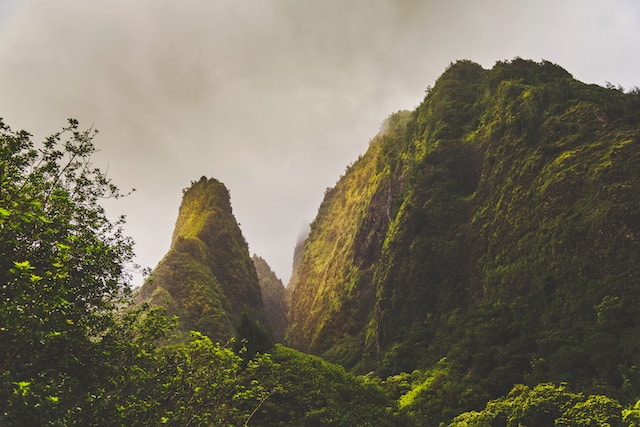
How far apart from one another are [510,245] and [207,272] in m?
55.7

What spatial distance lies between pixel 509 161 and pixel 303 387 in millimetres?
26933

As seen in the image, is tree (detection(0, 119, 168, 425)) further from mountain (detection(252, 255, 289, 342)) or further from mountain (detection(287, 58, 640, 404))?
mountain (detection(252, 255, 289, 342))

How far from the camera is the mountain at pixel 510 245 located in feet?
74.0

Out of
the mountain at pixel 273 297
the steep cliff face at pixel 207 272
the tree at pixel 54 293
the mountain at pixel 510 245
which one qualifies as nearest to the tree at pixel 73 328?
the tree at pixel 54 293

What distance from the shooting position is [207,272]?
7225 centimetres

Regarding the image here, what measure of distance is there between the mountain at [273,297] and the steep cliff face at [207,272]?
1894 centimetres

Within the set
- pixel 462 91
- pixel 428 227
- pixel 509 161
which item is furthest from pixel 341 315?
pixel 462 91

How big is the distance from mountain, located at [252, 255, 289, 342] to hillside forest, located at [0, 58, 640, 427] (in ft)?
151

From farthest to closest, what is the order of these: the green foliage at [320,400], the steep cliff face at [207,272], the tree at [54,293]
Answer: the steep cliff face at [207,272]
the green foliage at [320,400]
the tree at [54,293]

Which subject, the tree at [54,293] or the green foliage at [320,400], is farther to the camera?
the green foliage at [320,400]

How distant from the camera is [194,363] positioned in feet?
48.7

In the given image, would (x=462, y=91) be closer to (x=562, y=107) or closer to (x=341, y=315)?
(x=562, y=107)

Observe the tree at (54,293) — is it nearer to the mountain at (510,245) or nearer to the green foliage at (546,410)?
the green foliage at (546,410)

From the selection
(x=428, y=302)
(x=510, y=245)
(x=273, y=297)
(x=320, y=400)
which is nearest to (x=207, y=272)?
(x=428, y=302)
